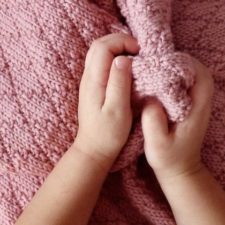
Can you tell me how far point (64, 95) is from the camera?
690mm

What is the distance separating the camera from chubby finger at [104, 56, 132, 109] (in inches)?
25.1

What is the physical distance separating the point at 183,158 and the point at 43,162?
198 mm

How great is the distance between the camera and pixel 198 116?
65 cm

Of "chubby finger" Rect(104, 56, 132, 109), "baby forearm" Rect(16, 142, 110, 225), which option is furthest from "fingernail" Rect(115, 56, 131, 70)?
"baby forearm" Rect(16, 142, 110, 225)

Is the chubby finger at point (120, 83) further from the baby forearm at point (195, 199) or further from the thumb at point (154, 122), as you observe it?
the baby forearm at point (195, 199)

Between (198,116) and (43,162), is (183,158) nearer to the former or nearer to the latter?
(198,116)

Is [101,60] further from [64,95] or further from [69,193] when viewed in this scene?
[69,193]

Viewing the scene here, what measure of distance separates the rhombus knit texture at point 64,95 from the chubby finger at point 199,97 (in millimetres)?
69

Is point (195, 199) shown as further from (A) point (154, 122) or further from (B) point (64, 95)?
(B) point (64, 95)

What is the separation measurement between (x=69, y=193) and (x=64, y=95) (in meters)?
0.14

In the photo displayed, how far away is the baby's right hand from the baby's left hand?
4 cm

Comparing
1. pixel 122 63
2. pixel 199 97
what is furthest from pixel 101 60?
pixel 199 97

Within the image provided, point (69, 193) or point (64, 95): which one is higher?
point (64, 95)

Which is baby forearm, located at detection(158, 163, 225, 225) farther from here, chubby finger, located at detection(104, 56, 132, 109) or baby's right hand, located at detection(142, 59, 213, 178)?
chubby finger, located at detection(104, 56, 132, 109)
